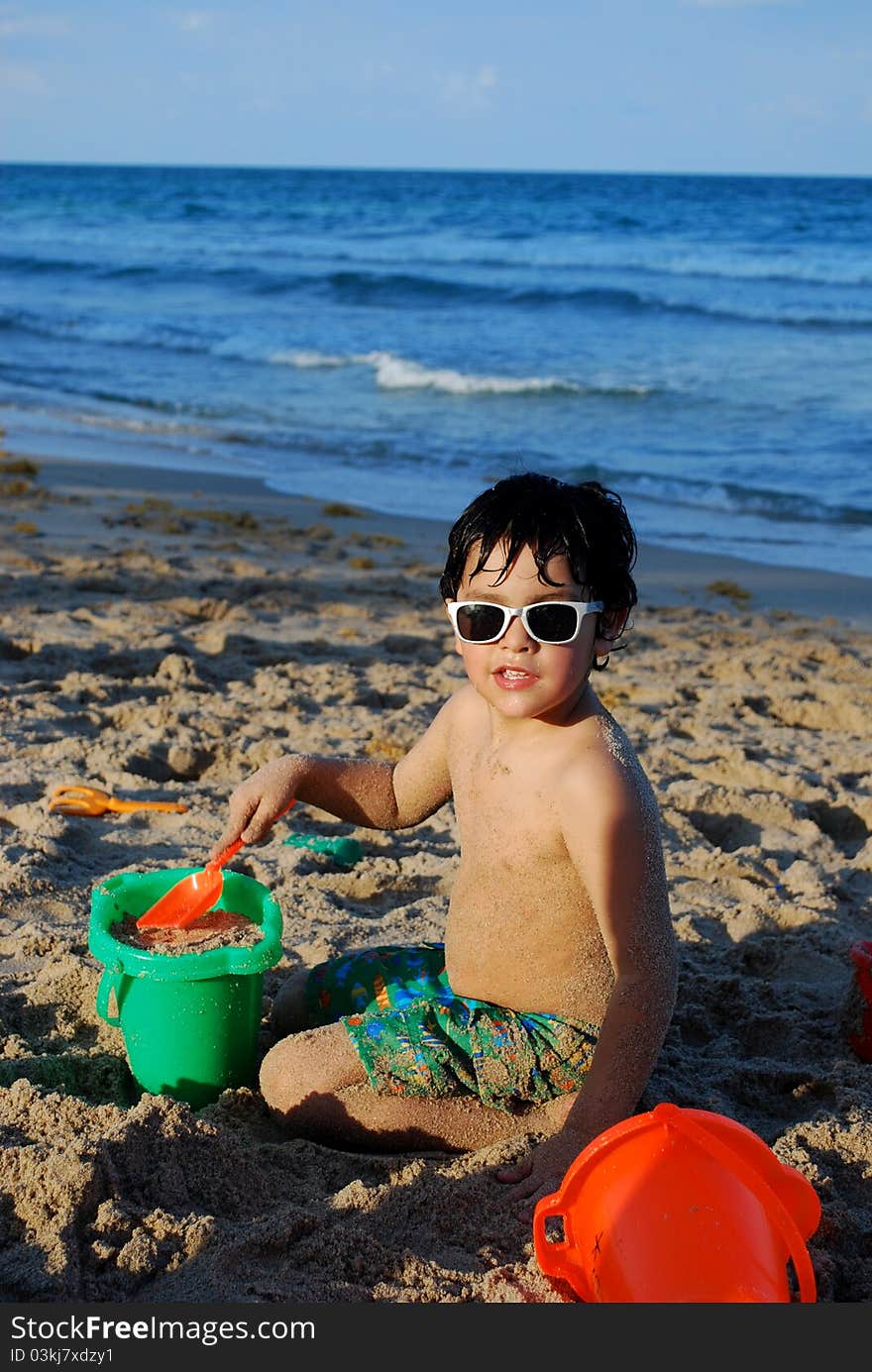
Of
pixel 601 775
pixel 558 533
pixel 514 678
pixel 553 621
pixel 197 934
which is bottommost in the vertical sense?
pixel 197 934

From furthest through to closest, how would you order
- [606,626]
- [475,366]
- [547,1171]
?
1. [475,366]
2. [606,626]
3. [547,1171]

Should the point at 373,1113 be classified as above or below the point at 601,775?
below

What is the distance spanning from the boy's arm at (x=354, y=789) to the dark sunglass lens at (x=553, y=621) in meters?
0.42

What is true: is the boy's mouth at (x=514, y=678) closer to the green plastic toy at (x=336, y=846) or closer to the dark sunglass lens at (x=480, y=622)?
the dark sunglass lens at (x=480, y=622)

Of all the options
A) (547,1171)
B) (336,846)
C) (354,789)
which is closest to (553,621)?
(354,789)

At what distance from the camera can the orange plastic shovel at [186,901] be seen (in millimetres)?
2541

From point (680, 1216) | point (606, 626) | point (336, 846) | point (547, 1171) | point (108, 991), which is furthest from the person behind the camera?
point (336, 846)

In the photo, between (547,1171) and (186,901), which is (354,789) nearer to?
(186,901)

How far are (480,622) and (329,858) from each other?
4.55ft

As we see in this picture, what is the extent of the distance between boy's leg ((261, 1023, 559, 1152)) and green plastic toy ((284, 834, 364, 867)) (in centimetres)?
100

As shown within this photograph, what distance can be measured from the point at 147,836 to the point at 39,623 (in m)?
1.97

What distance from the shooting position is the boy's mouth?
2.21m

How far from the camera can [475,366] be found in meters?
13.8

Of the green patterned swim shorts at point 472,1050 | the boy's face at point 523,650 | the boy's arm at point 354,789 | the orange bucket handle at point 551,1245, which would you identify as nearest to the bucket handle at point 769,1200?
the orange bucket handle at point 551,1245
